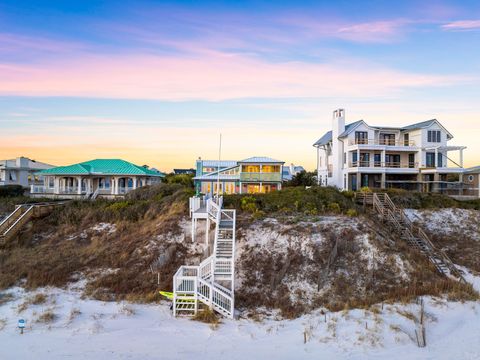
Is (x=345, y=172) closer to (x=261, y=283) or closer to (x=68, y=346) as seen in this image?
(x=261, y=283)

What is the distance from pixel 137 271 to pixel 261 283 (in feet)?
24.0

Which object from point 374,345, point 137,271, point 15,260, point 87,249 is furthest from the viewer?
point 87,249

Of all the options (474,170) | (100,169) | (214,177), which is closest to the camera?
(474,170)

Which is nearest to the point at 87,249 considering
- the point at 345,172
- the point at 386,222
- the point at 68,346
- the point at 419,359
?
the point at 68,346

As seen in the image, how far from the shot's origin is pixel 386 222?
29.2 metres

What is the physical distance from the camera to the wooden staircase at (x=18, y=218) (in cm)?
2720

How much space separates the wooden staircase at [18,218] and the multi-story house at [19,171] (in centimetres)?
2802

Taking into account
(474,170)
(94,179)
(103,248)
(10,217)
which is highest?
(474,170)

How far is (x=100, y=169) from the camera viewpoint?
44.4 m

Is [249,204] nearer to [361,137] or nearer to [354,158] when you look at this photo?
[354,158]

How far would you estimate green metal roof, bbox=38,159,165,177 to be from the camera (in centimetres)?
4335

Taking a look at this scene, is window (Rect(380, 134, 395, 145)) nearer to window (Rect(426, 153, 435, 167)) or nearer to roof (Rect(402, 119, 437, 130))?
roof (Rect(402, 119, 437, 130))

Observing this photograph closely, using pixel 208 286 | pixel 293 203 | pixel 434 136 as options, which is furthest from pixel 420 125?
→ pixel 208 286

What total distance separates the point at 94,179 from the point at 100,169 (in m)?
1.70
